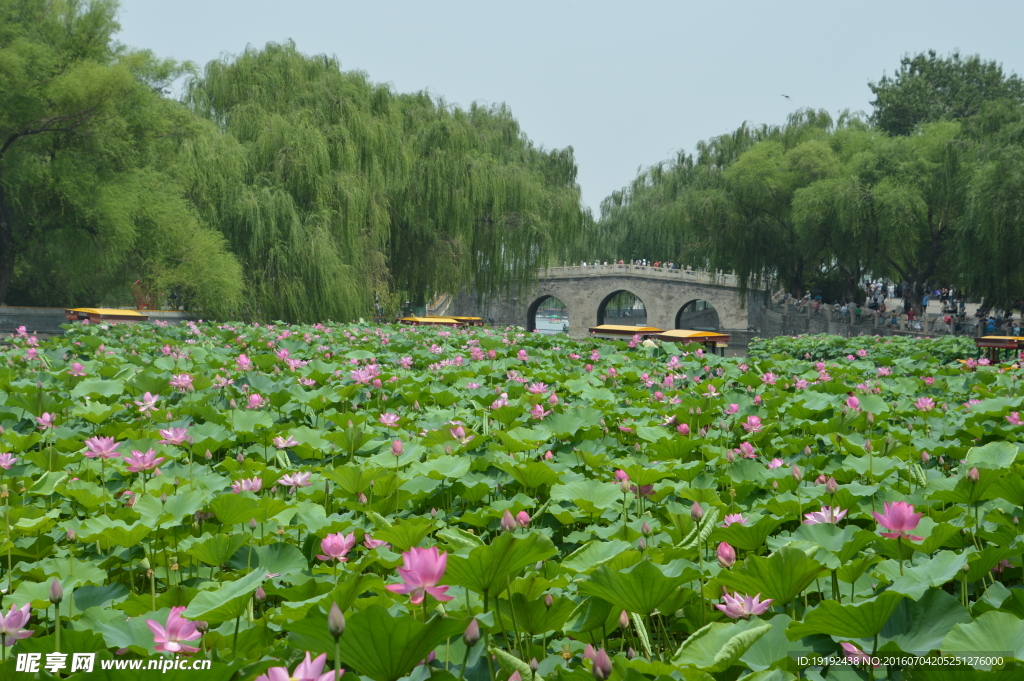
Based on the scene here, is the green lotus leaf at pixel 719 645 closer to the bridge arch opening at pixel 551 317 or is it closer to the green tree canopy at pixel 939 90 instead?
the green tree canopy at pixel 939 90

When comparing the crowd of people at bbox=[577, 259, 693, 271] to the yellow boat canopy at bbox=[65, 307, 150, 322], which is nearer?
the yellow boat canopy at bbox=[65, 307, 150, 322]

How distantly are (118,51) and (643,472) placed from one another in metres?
17.1

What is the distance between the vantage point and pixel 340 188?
641 inches

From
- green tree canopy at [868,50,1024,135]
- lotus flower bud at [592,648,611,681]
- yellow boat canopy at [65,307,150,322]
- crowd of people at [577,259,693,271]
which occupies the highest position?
green tree canopy at [868,50,1024,135]

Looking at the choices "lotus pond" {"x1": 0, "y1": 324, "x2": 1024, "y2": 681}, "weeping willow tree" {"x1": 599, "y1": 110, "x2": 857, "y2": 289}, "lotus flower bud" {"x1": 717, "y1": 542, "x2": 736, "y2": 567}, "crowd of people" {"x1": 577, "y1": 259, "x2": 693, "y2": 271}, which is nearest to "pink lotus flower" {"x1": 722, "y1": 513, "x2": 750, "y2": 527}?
"lotus pond" {"x1": 0, "y1": 324, "x2": 1024, "y2": 681}

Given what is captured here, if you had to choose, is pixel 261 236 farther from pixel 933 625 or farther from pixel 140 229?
pixel 933 625

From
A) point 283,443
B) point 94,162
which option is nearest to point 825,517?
point 283,443

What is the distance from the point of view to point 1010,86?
36500 mm

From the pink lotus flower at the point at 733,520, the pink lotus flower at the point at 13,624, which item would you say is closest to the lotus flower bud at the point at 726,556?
the pink lotus flower at the point at 733,520

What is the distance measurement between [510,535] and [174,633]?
0.54 m

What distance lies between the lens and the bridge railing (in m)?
37.9

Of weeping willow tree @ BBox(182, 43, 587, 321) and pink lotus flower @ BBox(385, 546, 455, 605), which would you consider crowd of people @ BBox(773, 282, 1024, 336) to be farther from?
pink lotus flower @ BBox(385, 546, 455, 605)

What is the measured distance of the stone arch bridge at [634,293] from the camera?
126 ft

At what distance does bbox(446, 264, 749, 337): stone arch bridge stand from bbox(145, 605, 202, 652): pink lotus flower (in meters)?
35.6
